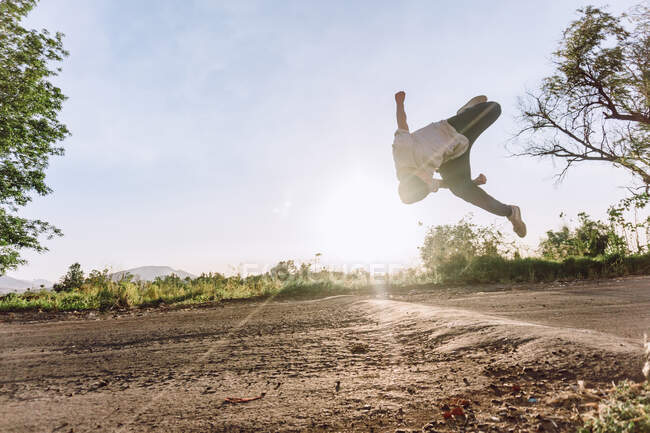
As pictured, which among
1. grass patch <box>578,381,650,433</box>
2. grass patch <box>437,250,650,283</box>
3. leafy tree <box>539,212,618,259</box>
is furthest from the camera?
leafy tree <box>539,212,618,259</box>

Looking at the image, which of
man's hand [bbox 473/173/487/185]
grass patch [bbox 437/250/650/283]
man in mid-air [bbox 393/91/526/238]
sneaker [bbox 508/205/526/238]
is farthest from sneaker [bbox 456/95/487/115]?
grass patch [bbox 437/250/650/283]

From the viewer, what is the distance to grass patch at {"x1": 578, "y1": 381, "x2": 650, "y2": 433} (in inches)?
46.5

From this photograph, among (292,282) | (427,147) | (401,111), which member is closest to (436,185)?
(427,147)

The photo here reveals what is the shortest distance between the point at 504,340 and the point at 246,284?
8.21m

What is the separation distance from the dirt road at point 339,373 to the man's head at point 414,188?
1169mm

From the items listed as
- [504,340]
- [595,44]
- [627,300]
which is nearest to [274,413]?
[504,340]

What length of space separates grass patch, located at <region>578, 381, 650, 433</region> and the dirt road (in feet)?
0.57

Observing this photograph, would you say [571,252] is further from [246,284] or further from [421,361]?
[421,361]

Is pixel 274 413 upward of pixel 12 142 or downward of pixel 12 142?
downward

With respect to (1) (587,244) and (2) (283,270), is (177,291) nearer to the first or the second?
(2) (283,270)

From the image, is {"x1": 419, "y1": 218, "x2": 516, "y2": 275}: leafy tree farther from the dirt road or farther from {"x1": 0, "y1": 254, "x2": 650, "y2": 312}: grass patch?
the dirt road

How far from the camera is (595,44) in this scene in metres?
15.2

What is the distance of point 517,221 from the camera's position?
370cm

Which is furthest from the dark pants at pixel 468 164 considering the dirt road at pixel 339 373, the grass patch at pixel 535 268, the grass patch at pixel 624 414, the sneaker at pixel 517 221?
the grass patch at pixel 535 268
